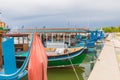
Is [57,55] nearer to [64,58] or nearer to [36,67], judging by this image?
[64,58]

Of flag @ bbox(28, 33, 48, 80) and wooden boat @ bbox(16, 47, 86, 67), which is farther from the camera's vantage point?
wooden boat @ bbox(16, 47, 86, 67)

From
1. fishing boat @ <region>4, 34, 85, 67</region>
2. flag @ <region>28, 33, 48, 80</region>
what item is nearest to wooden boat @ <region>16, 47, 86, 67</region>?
fishing boat @ <region>4, 34, 85, 67</region>

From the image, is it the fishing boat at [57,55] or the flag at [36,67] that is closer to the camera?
the flag at [36,67]

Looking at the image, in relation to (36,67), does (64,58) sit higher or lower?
lower

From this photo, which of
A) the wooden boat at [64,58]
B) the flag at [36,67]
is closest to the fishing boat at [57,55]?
the wooden boat at [64,58]

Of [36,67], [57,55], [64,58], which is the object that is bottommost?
[64,58]

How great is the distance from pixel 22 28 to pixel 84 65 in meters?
6.80

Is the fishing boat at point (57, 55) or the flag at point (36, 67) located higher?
the flag at point (36, 67)

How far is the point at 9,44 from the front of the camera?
10094 mm

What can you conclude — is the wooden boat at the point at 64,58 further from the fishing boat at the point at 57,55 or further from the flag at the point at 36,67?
the flag at the point at 36,67

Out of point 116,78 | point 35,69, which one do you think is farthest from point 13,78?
point 35,69

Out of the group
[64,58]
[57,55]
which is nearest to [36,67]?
[57,55]

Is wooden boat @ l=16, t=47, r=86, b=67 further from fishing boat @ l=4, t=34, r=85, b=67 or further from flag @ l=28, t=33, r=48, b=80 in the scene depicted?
flag @ l=28, t=33, r=48, b=80

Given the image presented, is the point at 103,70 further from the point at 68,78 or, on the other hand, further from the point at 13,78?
the point at 13,78
